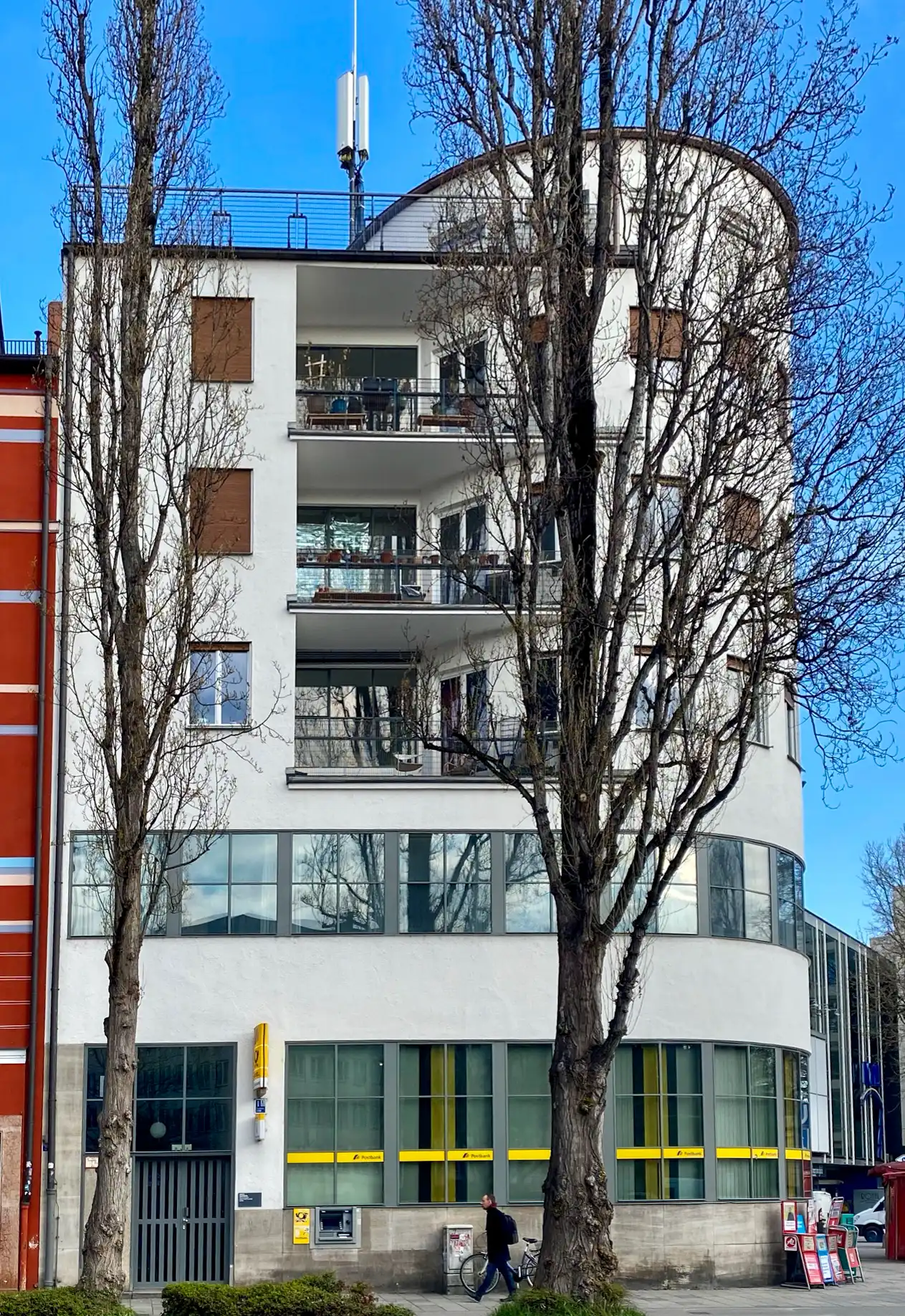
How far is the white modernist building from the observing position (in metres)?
30.2

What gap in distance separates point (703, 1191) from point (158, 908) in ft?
33.0

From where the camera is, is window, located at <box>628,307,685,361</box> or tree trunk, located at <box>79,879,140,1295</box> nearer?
window, located at <box>628,307,685,361</box>

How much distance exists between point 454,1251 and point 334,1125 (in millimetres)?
2746

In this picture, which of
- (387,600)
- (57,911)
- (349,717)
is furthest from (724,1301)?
(387,600)

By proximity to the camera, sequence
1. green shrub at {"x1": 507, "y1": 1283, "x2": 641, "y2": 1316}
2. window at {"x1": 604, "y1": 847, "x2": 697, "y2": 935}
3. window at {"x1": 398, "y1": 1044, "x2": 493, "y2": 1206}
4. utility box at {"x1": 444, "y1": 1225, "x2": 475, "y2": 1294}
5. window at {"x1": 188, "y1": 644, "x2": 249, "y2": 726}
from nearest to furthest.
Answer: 1. green shrub at {"x1": 507, "y1": 1283, "x2": 641, "y2": 1316}
2. utility box at {"x1": 444, "y1": 1225, "x2": 475, "y2": 1294}
3. window at {"x1": 398, "y1": 1044, "x2": 493, "y2": 1206}
4. window at {"x1": 604, "y1": 847, "x2": 697, "y2": 935}
5. window at {"x1": 188, "y1": 644, "x2": 249, "y2": 726}

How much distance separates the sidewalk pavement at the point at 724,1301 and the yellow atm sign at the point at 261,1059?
11.6 feet

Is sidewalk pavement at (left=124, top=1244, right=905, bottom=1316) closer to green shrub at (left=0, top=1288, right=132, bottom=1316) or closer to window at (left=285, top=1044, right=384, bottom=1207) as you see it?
window at (left=285, top=1044, right=384, bottom=1207)

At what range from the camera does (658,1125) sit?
30.9 m

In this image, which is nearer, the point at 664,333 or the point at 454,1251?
→ the point at 664,333

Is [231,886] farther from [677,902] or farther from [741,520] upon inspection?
[741,520]

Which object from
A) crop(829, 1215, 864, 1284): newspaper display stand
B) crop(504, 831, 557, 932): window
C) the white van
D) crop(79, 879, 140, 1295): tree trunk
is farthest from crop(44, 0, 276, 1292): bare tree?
the white van

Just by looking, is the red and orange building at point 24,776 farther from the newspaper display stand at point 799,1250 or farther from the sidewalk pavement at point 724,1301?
the newspaper display stand at point 799,1250

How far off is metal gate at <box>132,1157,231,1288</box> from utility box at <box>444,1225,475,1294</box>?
3448 mm

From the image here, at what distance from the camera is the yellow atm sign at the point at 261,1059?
30.1 metres
